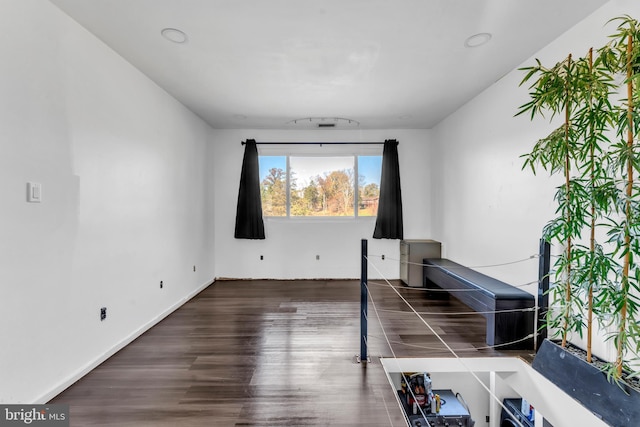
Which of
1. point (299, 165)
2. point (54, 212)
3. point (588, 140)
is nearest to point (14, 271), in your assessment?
point (54, 212)

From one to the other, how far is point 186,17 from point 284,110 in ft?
6.44

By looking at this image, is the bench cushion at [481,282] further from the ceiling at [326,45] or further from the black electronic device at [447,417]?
the ceiling at [326,45]

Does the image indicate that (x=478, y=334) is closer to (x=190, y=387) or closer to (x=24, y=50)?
(x=190, y=387)

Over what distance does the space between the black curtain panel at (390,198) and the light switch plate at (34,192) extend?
414 centimetres

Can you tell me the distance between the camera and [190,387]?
208 centimetres

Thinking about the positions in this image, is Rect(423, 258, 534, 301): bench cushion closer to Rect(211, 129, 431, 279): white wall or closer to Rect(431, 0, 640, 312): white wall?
Rect(431, 0, 640, 312): white wall

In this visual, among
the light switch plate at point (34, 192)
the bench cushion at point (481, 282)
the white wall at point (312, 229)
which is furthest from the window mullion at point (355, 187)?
the light switch plate at point (34, 192)

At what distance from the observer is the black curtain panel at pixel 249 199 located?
488cm

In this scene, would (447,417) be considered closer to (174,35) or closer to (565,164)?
(565,164)

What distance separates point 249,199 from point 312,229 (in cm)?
118

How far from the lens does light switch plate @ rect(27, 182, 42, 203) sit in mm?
1769

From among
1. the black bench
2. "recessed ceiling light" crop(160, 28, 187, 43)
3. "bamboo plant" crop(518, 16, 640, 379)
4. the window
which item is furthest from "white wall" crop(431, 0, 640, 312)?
"recessed ceiling light" crop(160, 28, 187, 43)

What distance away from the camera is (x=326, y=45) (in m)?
2.37

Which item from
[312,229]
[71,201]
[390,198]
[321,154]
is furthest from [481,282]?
[71,201]
